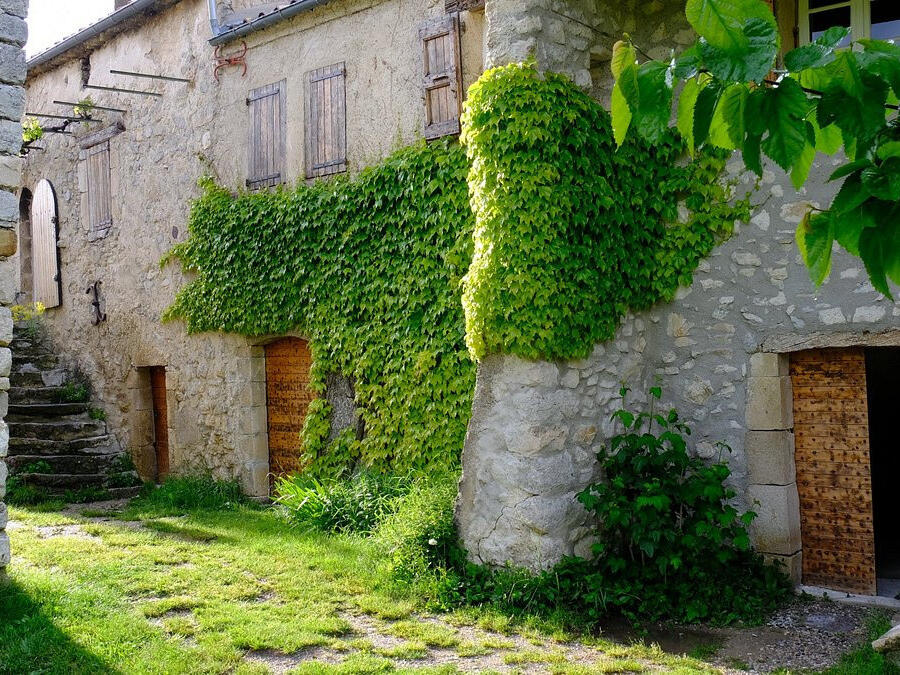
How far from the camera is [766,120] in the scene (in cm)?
123

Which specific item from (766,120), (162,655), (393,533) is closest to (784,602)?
(393,533)

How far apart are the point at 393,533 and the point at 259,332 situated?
11.3 feet

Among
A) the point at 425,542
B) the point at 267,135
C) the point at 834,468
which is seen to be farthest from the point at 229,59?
the point at 834,468

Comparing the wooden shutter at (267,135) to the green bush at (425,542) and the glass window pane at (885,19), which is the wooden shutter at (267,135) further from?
the glass window pane at (885,19)

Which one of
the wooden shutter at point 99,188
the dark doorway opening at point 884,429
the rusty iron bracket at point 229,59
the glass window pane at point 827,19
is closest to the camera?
the glass window pane at point 827,19

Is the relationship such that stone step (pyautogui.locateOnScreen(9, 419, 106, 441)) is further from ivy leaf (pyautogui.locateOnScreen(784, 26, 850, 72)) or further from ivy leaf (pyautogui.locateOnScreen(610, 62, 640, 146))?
ivy leaf (pyautogui.locateOnScreen(784, 26, 850, 72))

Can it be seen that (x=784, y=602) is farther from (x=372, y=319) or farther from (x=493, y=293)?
(x=372, y=319)

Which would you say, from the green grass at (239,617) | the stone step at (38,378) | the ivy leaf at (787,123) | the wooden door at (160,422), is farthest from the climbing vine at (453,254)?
the ivy leaf at (787,123)

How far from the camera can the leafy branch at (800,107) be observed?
1193 mm

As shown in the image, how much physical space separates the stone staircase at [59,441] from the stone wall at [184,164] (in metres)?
0.35

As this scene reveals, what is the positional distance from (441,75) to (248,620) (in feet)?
15.4

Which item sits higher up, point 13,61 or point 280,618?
point 13,61

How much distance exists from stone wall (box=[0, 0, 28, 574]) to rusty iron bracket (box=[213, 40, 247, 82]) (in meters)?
3.99

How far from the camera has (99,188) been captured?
10664 mm
